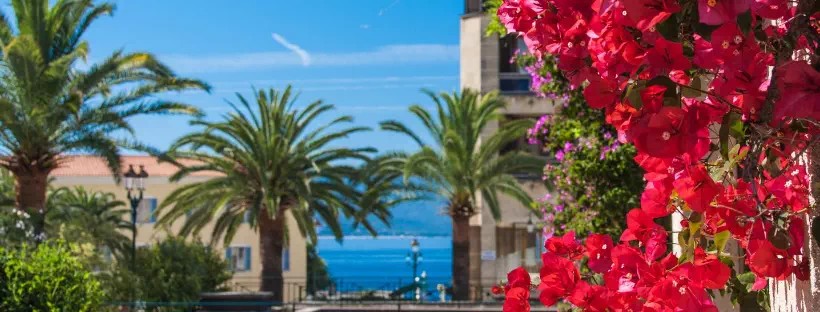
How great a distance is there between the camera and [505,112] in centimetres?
3444

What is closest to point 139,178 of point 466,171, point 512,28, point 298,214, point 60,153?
point 60,153

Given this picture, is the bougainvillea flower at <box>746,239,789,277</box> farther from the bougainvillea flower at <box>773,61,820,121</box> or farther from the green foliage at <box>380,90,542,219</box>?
the green foliage at <box>380,90,542,219</box>

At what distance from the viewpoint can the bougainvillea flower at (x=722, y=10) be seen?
1618 mm

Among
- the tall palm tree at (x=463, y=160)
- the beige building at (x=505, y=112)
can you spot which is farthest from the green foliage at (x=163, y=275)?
the beige building at (x=505, y=112)

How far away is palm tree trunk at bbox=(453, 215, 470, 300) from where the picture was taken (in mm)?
28703

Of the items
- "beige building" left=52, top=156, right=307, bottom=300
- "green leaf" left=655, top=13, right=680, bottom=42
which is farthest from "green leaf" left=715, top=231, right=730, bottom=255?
"beige building" left=52, top=156, right=307, bottom=300

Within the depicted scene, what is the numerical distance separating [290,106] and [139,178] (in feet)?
19.7

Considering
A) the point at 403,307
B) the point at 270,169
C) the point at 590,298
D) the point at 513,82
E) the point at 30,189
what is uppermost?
the point at 513,82

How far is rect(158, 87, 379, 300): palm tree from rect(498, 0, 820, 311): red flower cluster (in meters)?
24.9

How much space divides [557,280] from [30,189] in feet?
69.9

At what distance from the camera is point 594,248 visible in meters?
2.52

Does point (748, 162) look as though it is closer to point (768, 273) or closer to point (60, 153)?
point (768, 273)

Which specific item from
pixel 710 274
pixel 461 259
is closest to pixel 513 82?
pixel 461 259

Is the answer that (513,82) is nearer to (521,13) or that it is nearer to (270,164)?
(270,164)
